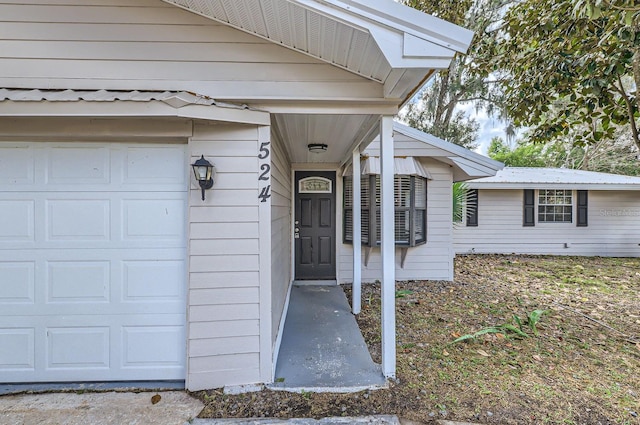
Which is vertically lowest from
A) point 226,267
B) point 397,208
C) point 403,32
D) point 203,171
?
point 226,267

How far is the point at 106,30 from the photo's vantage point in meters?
2.22

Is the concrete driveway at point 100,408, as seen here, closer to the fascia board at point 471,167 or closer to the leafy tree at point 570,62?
the leafy tree at point 570,62

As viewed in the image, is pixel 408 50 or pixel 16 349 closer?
pixel 408 50

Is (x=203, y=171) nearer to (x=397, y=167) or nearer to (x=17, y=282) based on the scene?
(x=17, y=282)

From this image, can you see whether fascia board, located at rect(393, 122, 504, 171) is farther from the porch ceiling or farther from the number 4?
the number 4

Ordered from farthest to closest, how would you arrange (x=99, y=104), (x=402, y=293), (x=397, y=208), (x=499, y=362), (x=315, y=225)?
(x=315, y=225) < (x=397, y=208) < (x=402, y=293) < (x=499, y=362) < (x=99, y=104)

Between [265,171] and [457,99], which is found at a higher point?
[457,99]

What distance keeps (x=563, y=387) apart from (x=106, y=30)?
4618 millimetres

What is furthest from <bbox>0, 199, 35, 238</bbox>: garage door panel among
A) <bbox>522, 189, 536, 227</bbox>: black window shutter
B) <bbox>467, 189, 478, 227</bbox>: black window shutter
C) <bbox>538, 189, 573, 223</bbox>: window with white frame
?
<bbox>538, 189, 573, 223</bbox>: window with white frame

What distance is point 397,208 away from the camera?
530cm

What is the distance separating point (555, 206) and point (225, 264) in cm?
1013

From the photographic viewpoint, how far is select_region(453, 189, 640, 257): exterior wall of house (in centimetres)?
864

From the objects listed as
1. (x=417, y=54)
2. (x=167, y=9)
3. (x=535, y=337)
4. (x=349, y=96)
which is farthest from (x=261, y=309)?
(x=535, y=337)

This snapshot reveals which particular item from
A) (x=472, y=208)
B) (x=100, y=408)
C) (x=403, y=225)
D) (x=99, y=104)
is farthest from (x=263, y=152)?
(x=472, y=208)
